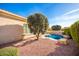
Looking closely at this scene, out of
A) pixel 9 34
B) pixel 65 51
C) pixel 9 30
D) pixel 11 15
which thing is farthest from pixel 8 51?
pixel 65 51

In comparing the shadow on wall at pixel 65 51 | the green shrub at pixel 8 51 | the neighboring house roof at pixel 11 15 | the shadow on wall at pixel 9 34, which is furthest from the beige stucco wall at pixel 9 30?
the shadow on wall at pixel 65 51

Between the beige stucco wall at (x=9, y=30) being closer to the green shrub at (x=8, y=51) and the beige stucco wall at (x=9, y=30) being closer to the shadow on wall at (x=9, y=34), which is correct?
the shadow on wall at (x=9, y=34)

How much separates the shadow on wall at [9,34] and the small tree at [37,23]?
0.51m

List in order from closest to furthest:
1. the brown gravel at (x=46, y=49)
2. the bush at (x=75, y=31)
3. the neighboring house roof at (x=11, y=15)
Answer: the bush at (x=75, y=31)
the brown gravel at (x=46, y=49)
the neighboring house roof at (x=11, y=15)

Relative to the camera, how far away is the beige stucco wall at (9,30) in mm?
6324

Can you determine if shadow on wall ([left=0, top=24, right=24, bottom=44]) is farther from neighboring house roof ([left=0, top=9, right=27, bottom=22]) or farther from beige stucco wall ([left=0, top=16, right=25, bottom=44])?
neighboring house roof ([left=0, top=9, right=27, bottom=22])

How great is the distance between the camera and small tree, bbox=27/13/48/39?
245 inches

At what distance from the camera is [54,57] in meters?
6.17

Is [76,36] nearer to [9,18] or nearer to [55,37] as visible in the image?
[55,37]

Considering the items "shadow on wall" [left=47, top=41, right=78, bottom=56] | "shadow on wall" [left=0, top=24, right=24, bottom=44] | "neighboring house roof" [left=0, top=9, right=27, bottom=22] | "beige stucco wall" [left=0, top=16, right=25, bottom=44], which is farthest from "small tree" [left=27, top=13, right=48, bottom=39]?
"shadow on wall" [left=47, top=41, right=78, bottom=56]

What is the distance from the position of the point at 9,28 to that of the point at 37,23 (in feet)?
A: 3.31

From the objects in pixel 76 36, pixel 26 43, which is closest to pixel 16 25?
pixel 26 43

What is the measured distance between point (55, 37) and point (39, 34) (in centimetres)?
58

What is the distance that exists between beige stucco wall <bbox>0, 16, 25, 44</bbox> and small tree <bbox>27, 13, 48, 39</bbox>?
1.31ft
